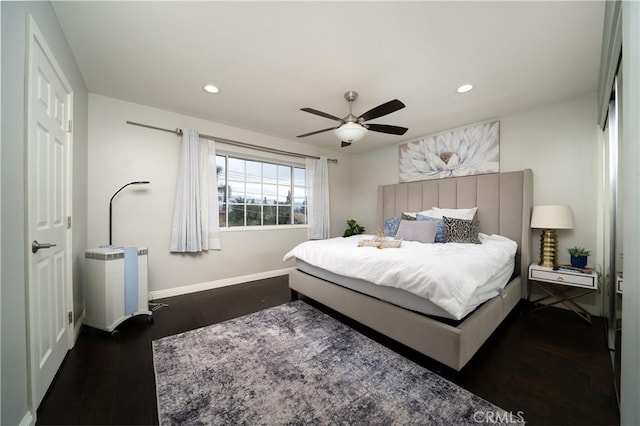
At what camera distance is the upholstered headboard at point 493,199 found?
291 cm

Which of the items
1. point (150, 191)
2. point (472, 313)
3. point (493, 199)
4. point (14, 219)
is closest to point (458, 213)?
point (493, 199)

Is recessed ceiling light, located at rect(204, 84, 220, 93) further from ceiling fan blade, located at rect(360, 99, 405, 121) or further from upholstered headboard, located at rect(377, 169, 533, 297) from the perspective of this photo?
upholstered headboard, located at rect(377, 169, 533, 297)

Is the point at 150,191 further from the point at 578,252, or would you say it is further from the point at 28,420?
the point at 578,252

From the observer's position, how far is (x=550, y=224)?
2.54m

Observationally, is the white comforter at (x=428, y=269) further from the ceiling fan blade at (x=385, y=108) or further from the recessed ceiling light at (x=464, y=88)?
the recessed ceiling light at (x=464, y=88)

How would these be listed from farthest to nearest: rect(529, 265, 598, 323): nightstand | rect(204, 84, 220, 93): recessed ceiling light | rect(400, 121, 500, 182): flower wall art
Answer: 1. rect(400, 121, 500, 182): flower wall art
2. rect(204, 84, 220, 93): recessed ceiling light
3. rect(529, 265, 598, 323): nightstand

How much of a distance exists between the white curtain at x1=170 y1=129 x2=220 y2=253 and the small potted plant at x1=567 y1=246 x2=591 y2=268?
4443 mm

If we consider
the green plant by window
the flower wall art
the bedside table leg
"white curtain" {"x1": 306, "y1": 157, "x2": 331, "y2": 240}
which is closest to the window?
"white curtain" {"x1": 306, "y1": 157, "x2": 331, "y2": 240}

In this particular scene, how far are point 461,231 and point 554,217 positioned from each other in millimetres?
891

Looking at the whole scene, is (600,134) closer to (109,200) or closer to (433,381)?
(433,381)

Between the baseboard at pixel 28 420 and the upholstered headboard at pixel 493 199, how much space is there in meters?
4.28

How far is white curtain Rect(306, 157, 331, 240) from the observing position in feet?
15.0

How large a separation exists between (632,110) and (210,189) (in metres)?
3.82

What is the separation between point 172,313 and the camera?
8.59ft
